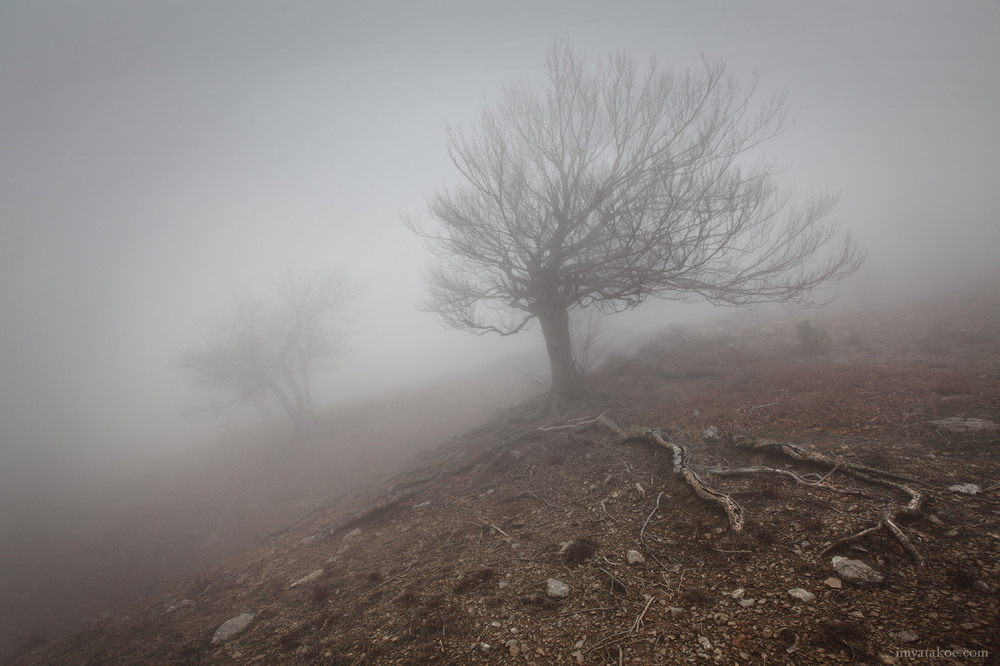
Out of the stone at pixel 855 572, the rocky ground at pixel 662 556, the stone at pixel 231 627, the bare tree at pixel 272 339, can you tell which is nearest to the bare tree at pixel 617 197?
the rocky ground at pixel 662 556

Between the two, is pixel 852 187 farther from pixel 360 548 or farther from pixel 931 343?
pixel 360 548

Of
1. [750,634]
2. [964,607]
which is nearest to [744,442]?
[964,607]

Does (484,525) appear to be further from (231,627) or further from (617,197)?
(617,197)

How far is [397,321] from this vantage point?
8069 cm

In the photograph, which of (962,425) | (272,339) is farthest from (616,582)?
(272,339)

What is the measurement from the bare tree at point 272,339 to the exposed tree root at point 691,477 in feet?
63.6

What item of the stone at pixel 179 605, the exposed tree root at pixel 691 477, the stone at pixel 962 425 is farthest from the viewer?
the stone at pixel 179 605

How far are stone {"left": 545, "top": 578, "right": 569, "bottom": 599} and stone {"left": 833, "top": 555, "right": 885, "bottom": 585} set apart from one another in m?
2.08

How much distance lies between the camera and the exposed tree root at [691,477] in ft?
11.4

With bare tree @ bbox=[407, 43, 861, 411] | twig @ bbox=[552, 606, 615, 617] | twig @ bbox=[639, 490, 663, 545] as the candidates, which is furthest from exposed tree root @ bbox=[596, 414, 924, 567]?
bare tree @ bbox=[407, 43, 861, 411]

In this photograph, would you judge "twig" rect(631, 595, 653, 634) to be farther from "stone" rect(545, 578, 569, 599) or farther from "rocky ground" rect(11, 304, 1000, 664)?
"stone" rect(545, 578, 569, 599)

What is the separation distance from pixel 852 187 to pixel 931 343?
77471 mm

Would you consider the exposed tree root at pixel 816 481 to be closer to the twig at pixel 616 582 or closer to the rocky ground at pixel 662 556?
the rocky ground at pixel 662 556

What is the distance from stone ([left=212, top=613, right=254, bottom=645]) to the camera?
3986mm
